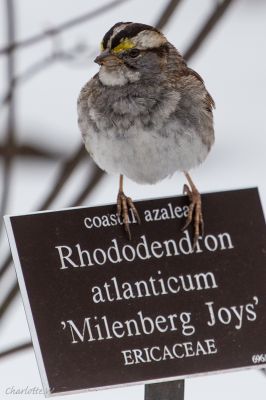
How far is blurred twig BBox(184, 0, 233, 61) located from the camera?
2.94m

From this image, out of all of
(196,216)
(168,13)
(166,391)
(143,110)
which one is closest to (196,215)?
(196,216)

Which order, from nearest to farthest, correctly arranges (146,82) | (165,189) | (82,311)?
(82,311)
(146,82)
(165,189)

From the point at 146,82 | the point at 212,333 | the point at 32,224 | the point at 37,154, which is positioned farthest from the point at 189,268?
the point at 37,154

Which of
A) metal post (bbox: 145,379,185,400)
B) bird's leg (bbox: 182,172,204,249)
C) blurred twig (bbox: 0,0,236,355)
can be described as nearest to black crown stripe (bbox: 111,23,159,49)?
blurred twig (bbox: 0,0,236,355)

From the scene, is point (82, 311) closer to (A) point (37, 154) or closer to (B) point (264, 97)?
(A) point (37, 154)

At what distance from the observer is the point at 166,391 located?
8.05 feet

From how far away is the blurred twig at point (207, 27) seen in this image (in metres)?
2.94

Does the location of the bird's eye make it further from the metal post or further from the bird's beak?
the metal post

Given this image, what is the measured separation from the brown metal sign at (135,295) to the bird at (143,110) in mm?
411

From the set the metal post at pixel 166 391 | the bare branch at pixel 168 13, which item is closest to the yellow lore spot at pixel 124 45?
the bare branch at pixel 168 13

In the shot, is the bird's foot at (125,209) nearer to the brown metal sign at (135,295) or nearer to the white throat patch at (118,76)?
the brown metal sign at (135,295)

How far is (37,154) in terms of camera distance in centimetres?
553

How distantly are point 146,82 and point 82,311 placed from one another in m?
0.87

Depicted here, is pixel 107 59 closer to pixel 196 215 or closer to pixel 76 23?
pixel 76 23
